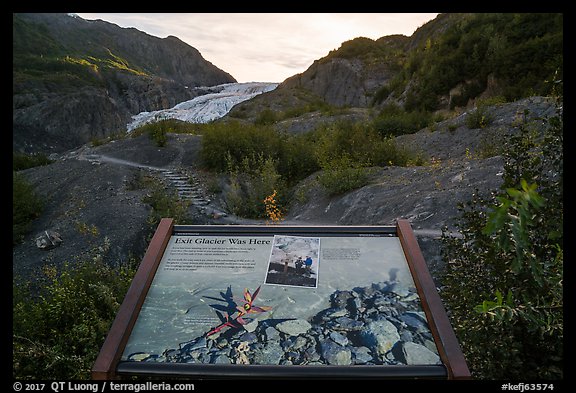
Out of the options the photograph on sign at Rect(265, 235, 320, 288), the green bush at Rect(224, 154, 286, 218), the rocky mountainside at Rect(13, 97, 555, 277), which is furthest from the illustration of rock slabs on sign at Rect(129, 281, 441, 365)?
the green bush at Rect(224, 154, 286, 218)

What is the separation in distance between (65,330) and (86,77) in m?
56.4

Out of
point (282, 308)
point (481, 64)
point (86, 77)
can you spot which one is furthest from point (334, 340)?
point (86, 77)

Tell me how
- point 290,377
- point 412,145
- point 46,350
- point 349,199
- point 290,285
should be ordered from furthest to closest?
point 412,145 < point 349,199 < point 46,350 < point 290,285 < point 290,377

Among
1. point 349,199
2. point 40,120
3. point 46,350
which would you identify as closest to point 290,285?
point 46,350

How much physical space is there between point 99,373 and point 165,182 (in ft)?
32.8

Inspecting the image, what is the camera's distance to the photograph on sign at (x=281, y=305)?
2428mm

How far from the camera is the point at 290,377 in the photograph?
7.55ft

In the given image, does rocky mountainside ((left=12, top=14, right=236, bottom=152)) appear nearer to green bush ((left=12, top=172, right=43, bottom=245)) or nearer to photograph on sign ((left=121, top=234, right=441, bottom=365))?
green bush ((left=12, top=172, right=43, bottom=245))

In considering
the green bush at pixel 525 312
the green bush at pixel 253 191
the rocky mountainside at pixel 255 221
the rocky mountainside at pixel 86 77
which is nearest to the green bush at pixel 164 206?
the rocky mountainside at pixel 255 221

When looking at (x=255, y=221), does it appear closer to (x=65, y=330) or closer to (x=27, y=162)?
(x=65, y=330)

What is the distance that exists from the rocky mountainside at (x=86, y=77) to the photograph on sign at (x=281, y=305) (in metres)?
4.83

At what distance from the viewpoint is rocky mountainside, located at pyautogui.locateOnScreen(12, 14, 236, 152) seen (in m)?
36.2

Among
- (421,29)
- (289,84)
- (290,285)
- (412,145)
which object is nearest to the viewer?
(290,285)
